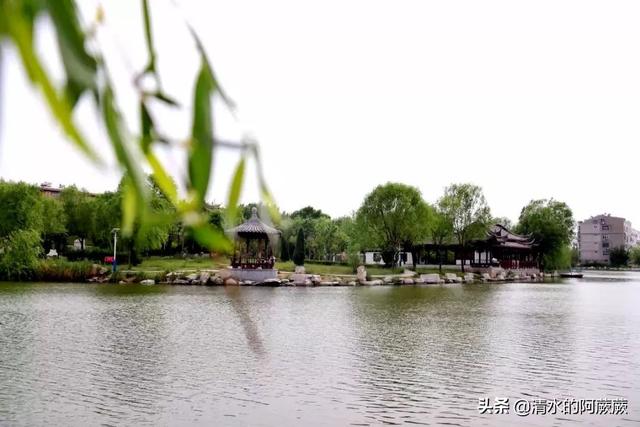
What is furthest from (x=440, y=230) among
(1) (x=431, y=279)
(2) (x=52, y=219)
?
(2) (x=52, y=219)

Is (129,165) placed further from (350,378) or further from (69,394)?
(350,378)

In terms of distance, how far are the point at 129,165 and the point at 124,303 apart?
26.0 metres

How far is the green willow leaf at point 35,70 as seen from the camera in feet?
1.74

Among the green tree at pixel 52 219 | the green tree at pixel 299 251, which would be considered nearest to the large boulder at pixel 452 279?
the green tree at pixel 299 251

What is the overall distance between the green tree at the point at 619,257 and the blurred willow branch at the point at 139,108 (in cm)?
13298

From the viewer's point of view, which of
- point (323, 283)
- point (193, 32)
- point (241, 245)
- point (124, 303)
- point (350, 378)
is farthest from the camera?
point (241, 245)

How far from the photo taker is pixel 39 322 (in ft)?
59.7

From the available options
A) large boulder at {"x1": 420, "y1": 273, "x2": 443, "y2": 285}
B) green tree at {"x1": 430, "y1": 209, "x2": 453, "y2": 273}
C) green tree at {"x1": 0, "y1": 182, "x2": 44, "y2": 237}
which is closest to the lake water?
large boulder at {"x1": 420, "y1": 273, "x2": 443, "y2": 285}

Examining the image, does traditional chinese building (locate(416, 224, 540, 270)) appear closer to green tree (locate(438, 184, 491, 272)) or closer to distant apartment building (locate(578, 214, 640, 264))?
green tree (locate(438, 184, 491, 272))

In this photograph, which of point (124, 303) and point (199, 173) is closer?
point (199, 173)

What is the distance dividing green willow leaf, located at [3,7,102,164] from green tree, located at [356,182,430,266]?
5505 cm

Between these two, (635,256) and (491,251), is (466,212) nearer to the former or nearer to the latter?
Answer: (491,251)

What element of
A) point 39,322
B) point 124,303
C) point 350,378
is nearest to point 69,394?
point 350,378

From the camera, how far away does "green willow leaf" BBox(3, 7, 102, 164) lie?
53 cm
